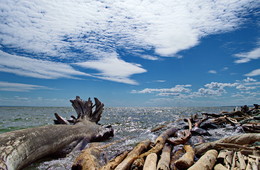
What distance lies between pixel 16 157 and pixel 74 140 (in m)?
2.87

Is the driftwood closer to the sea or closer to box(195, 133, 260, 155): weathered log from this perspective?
the sea

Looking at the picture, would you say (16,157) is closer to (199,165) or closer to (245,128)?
(199,165)

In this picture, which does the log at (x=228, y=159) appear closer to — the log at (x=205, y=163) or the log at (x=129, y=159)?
the log at (x=205, y=163)

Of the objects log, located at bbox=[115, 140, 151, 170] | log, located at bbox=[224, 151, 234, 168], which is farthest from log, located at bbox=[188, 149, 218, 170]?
log, located at bbox=[115, 140, 151, 170]

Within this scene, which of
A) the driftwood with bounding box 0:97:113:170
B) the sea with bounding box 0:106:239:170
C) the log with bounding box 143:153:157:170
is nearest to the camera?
the log with bounding box 143:153:157:170

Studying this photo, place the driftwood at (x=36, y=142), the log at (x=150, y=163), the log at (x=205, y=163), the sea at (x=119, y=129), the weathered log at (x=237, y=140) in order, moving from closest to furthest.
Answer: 1. the log at (x=205, y=163)
2. the log at (x=150, y=163)
3. the driftwood at (x=36, y=142)
4. the weathered log at (x=237, y=140)
5. the sea at (x=119, y=129)

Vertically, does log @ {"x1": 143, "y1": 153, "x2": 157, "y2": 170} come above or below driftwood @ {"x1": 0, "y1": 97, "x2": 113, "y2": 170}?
above

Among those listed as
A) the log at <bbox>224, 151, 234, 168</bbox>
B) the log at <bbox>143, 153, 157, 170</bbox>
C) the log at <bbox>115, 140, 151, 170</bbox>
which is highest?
the log at <bbox>224, 151, 234, 168</bbox>

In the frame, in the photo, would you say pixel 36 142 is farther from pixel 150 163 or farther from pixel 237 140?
pixel 237 140

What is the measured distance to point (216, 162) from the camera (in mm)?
3348

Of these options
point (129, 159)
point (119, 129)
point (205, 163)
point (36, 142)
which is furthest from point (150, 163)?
point (119, 129)

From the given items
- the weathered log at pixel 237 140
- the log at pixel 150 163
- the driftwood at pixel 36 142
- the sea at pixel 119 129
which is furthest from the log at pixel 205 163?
the driftwood at pixel 36 142

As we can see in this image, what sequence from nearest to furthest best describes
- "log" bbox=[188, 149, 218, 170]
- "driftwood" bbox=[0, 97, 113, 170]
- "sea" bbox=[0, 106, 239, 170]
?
1. "log" bbox=[188, 149, 218, 170]
2. "driftwood" bbox=[0, 97, 113, 170]
3. "sea" bbox=[0, 106, 239, 170]

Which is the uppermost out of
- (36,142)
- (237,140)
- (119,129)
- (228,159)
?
(237,140)
